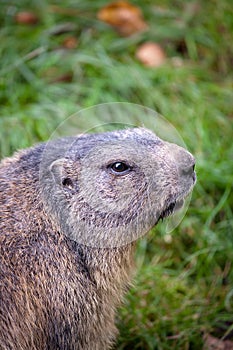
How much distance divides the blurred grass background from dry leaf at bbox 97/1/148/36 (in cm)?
8

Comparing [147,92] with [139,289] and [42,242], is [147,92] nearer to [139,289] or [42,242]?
[139,289]

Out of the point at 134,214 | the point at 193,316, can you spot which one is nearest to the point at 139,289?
the point at 193,316

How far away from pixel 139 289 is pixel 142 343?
1.39 feet

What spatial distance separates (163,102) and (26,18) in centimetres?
157

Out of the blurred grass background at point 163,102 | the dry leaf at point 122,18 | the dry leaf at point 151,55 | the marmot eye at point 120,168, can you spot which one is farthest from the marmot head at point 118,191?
the dry leaf at point 122,18

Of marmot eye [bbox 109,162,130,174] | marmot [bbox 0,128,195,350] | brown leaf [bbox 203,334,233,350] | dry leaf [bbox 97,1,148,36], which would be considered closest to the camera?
marmot [bbox 0,128,195,350]

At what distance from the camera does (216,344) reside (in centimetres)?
459

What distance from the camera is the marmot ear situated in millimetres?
3809

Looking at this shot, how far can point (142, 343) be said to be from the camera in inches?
178

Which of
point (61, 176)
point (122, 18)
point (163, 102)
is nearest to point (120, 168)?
point (61, 176)

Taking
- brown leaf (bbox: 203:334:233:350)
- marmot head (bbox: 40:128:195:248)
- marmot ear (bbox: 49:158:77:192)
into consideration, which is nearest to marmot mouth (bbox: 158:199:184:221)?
marmot head (bbox: 40:128:195:248)

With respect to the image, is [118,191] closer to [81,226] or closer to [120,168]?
[120,168]

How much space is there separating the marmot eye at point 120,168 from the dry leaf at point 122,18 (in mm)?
3147

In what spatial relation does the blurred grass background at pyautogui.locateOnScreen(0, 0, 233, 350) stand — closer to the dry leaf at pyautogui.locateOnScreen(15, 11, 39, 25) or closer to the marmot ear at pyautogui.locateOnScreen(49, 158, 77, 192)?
the dry leaf at pyautogui.locateOnScreen(15, 11, 39, 25)
